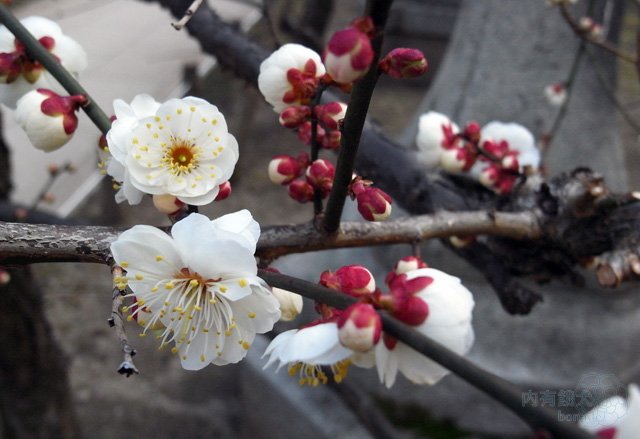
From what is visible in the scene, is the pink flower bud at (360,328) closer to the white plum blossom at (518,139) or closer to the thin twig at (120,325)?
the thin twig at (120,325)

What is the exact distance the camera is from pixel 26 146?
3.54 meters

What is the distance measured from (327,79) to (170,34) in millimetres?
5131

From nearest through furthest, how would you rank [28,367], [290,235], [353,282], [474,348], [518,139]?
[353,282] → [290,235] → [518,139] → [28,367] → [474,348]

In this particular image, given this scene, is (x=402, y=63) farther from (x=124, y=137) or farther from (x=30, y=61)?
(x=30, y=61)

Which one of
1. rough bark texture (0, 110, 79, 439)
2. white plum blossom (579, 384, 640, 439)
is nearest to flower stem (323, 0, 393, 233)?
white plum blossom (579, 384, 640, 439)

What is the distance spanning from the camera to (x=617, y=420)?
17.7 inches

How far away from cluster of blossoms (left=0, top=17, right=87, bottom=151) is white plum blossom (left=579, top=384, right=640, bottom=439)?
1.75 feet

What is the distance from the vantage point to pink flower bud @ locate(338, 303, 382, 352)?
39cm

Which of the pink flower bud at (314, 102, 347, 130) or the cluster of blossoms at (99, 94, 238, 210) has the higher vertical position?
the pink flower bud at (314, 102, 347, 130)

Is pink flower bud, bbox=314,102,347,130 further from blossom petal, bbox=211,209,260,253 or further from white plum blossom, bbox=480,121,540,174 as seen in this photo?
white plum blossom, bbox=480,121,540,174

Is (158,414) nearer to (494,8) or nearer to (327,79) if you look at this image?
(494,8)

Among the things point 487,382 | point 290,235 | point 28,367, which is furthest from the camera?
point 28,367

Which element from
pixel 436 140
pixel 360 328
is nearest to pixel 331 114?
pixel 360 328

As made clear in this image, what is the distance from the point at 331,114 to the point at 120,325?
0.28 meters
